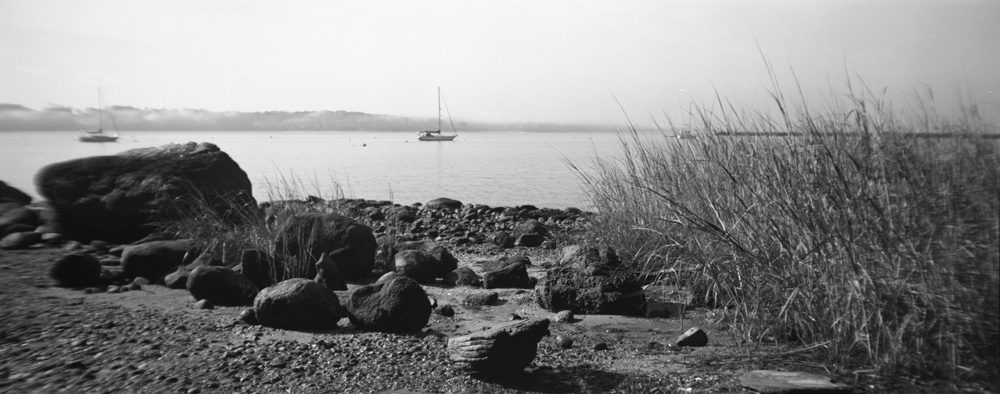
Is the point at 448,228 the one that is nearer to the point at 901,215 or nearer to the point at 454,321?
the point at 454,321

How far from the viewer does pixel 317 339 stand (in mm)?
4484

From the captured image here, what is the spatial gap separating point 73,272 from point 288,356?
3.28m

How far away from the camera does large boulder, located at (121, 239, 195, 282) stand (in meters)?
6.55

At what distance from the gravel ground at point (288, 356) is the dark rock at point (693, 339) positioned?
10cm

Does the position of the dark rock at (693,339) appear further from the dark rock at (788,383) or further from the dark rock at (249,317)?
the dark rock at (249,317)

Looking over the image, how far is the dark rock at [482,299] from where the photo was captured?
18.8 ft

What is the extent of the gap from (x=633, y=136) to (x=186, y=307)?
14.6ft

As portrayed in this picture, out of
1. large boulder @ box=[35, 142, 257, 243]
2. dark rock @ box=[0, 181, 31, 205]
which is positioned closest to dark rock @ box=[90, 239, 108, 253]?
large boulder @ box=[35, 142, 257, 243]

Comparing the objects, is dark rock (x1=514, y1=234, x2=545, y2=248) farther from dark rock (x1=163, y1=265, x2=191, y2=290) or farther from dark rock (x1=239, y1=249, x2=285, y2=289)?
dark rock (x1=163, y1=265, x2=191, y2=290)

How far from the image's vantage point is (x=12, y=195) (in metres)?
10.8

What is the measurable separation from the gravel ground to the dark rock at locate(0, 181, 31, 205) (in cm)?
644

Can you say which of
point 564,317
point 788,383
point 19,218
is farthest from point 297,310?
point 19,218

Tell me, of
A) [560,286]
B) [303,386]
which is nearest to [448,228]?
[560,286]

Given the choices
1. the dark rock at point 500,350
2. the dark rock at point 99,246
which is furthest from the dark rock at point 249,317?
the dark rock at point 99,246
